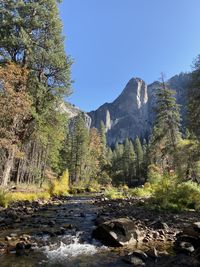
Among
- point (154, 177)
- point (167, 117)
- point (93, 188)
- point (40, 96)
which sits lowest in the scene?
point (93, 188)

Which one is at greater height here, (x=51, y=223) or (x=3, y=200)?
(x=3, y=200)

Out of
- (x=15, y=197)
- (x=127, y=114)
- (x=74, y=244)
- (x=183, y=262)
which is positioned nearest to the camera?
(x=183, y=262)

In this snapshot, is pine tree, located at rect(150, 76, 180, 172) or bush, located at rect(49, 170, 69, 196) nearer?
bush, located at rect(49, 170, 69, 196)

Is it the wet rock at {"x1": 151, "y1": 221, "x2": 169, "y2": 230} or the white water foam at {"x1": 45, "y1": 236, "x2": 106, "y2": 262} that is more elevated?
the wet rock at {"x1": 151, "y1": 221, "x2": 169, "y2": 230}

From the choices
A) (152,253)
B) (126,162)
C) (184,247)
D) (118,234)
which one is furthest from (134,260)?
(126,162)

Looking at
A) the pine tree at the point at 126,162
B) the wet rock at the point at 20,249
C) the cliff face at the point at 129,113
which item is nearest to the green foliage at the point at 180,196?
the wet rock at the point at 20,249

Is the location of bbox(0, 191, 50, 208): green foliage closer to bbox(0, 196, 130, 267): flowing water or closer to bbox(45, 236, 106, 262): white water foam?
bbox(0, 196, 130, 267): flowing water

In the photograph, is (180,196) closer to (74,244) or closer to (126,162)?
(74,244)

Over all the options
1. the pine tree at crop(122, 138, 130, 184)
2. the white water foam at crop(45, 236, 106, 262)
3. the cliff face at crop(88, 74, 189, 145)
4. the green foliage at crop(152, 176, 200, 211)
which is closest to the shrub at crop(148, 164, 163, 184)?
the green foliage at crop(152, 176, 200, 211)

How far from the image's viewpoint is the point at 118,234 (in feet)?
27.2

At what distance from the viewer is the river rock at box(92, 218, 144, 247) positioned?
8030mm

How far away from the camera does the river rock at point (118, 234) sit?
8.03 meters

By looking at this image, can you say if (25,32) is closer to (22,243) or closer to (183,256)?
(22,243)

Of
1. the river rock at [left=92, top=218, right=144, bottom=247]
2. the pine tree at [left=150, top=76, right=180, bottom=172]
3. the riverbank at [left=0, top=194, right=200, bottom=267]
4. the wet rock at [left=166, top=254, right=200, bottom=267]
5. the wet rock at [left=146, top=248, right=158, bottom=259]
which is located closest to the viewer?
the wet rock at [left=166, top=254, right=200, bottom=267]
